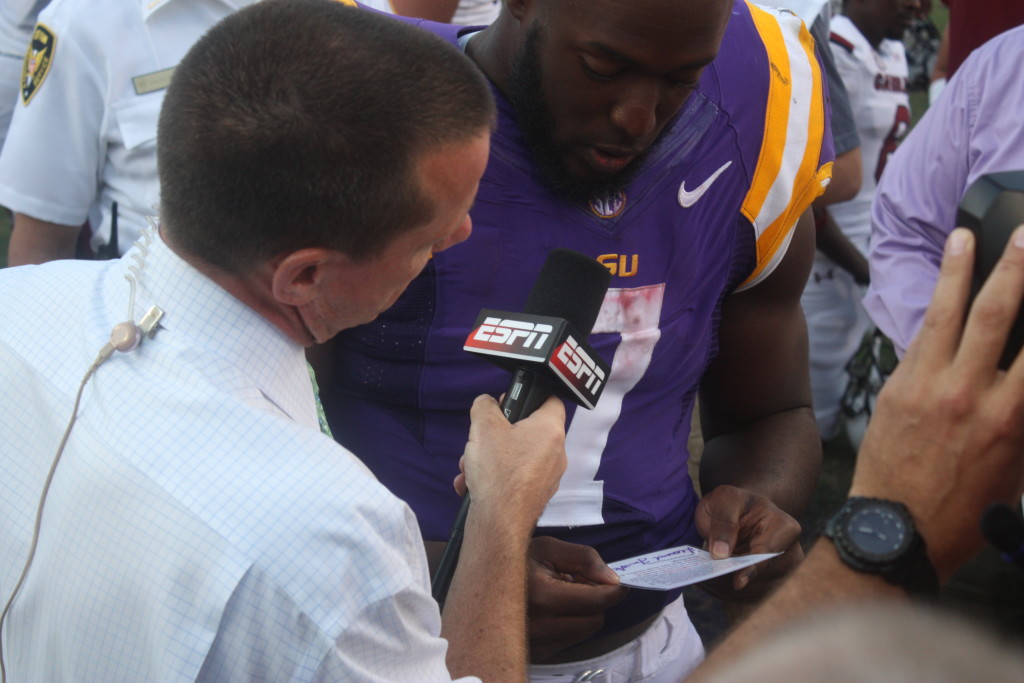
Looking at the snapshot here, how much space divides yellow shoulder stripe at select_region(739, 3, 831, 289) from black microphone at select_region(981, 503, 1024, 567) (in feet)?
3.61

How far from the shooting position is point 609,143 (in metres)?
1.91

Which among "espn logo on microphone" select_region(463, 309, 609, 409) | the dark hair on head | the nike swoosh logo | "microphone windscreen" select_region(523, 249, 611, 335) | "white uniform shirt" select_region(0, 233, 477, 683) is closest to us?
"white uniform shirt" select_region(0, 233, 477, 683)

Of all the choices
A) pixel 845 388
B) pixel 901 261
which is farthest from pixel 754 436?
pixel 845 388

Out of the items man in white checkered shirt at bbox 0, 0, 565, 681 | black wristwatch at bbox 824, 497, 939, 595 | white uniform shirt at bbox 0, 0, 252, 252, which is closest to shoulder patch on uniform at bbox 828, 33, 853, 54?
white uniform shirt at bbox 0, 0, 252, 252

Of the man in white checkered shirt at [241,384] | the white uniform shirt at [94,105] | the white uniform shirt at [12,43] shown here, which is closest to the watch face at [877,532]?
the man in white checkered shirt at [241,384]

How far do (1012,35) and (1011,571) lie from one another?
1.54 metres

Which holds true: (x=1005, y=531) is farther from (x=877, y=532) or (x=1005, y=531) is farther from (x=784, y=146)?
(x=784, y=146)

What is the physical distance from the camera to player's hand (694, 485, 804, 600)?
81.9 inches

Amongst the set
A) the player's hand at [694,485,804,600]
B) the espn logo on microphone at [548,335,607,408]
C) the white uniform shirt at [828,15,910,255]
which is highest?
the espn logo on microphone at [548,335,607,408]

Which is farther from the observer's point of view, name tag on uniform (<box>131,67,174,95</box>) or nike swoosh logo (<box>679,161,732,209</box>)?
name tag on uniform (<box>131,67,174,95</box>)

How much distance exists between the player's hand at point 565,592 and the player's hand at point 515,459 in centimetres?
22

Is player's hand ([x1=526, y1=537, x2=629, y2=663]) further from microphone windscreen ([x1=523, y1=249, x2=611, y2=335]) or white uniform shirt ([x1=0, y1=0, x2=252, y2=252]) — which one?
white uniform shirt ([x1=0, y1=0, x2=252, y2=252])

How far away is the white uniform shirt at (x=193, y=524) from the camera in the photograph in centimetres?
120

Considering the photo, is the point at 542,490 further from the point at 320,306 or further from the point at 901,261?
the point at 901,261
